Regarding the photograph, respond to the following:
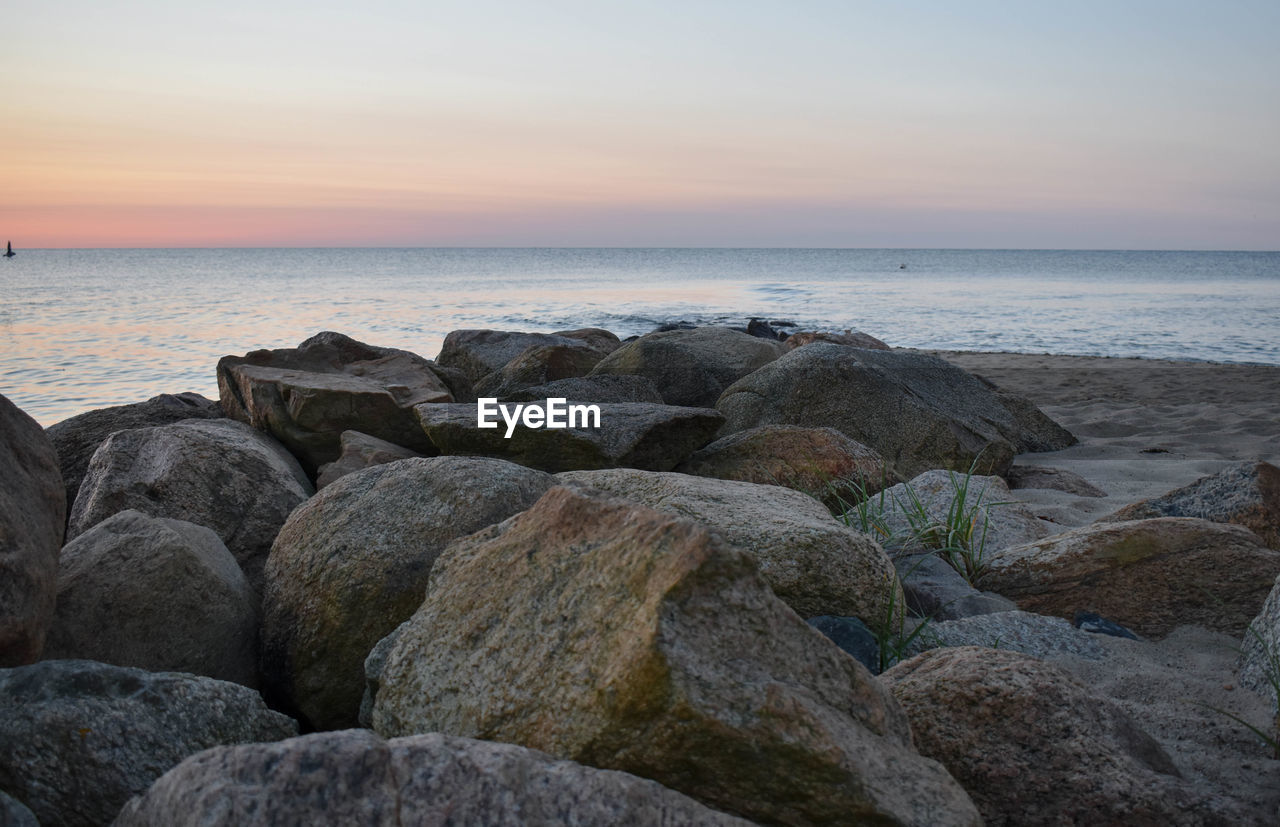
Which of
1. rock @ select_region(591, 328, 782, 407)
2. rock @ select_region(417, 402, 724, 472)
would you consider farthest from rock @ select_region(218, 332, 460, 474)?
rock @ select_region(591, 328, 782, 407)

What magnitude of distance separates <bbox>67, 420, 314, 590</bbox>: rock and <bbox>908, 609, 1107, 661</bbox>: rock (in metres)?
2.61

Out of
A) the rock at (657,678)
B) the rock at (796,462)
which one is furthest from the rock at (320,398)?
the rock at (657,678)

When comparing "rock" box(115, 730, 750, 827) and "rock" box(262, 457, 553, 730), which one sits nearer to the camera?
"rock" box(115, 730, 750, 827)

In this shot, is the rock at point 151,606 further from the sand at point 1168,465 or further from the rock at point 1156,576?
the rock at point 1156,576

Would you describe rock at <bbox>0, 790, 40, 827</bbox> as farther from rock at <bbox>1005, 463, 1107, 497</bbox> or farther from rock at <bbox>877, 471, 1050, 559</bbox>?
rock at <bbox>1005, 463, 1107, 497</bbox>

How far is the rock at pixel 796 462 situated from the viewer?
496cm

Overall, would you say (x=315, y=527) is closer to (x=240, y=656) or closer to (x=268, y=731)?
(x=240, y=656)

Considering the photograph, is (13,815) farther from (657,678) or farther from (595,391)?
(595,391)

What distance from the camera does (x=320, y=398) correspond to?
17.2 feet

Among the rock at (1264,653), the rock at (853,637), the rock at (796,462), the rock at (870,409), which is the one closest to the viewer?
the rock at (1264,653)

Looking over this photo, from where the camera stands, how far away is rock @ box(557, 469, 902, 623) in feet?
9.81

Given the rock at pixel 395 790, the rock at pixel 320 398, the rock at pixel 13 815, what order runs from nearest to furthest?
the rock at pixel 395 790 → the rock at pixel 13 815 → the rock at pixel 320 398

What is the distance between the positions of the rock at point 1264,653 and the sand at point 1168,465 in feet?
0.14

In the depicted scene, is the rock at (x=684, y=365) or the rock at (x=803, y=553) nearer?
the rock at (x=803, y=553)
